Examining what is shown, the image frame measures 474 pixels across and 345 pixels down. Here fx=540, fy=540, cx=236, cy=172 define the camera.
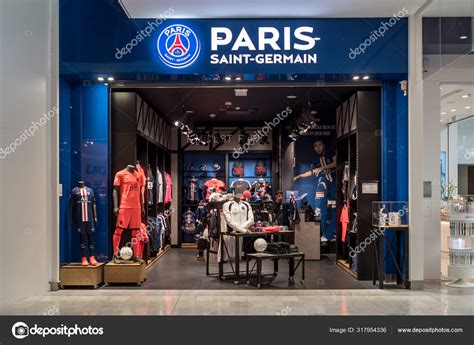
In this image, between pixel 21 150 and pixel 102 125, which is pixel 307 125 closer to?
pixel 102 125

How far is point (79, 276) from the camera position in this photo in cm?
700

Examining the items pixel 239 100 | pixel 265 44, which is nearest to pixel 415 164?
pixel 265 44

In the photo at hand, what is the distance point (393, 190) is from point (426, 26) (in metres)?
2.19

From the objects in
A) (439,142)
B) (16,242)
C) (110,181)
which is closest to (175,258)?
(110,181)

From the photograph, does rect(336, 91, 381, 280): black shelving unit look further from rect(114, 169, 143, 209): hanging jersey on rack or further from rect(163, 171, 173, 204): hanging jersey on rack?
rect(163, 171, 173, 204): hanging jersey on rack

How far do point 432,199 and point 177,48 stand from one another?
4.20 m

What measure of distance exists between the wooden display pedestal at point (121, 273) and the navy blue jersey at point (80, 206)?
700 mm

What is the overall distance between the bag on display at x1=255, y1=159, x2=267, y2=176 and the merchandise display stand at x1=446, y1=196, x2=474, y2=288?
19.7ft

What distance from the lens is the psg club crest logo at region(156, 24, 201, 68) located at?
7031 mm

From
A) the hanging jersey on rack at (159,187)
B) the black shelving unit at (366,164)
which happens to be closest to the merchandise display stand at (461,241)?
the black shelving unit at (366,164)

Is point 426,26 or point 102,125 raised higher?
point 426,26

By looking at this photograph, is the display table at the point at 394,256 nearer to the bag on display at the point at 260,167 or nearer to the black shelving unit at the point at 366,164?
the black shelving unit at the point at 366,164

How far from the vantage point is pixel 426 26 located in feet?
22.4

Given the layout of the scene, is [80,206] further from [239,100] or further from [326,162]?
[326,162]
